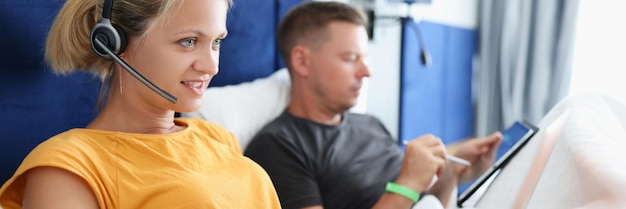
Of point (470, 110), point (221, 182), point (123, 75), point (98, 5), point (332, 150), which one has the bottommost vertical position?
point (470, 110)

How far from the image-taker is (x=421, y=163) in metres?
1.41

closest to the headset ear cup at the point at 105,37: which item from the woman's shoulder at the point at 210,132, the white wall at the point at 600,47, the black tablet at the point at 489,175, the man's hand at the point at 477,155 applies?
the woman's shoulder at the point at 210,132

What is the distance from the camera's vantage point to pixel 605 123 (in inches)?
39.0

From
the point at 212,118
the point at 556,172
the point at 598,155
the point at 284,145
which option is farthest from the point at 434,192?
the point at 598,155

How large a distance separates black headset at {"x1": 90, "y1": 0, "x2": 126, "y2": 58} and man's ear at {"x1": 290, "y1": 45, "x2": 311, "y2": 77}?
2.56 feet

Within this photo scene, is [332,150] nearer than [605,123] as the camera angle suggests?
No

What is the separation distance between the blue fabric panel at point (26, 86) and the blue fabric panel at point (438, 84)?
1.52 meters

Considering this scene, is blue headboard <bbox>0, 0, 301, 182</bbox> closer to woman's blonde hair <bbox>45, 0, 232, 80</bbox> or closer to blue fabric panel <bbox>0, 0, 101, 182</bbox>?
blue fabric panel <bbox>0, 0, 101, 182</bbox>

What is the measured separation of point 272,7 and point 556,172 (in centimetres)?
100

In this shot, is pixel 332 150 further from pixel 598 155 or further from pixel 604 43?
pixel 604 43

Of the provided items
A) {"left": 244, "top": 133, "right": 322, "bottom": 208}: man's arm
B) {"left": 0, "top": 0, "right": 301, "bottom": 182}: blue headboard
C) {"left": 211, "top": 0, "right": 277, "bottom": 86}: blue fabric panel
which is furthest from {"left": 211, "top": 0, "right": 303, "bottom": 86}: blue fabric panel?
{"left": 0, "top": 0, "right": 301, "bottom": 182}: blue headboard

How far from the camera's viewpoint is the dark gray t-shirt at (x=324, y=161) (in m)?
1.41

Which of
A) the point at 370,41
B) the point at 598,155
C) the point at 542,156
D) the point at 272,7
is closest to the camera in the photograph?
the point at 598,155

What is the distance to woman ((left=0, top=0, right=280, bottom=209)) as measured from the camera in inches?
33.7
